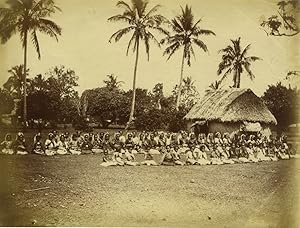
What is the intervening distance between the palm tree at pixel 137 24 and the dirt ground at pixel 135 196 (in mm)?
259

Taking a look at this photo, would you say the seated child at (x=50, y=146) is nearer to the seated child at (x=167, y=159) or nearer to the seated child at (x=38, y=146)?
the seated child at (x=38, y=146)

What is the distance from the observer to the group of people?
6.79 feet

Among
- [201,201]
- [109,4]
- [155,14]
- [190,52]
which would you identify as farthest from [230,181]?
[109,4]

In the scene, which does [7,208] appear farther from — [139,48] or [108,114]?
[139,48]

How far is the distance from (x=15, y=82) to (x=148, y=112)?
554 mm

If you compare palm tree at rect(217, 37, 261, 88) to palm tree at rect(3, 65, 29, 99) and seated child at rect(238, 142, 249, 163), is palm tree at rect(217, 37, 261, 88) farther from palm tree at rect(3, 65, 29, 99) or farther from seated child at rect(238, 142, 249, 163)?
palm tree at rect(3, 65, 29, 99)

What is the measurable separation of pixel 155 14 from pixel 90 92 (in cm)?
42

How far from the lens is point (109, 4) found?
6.78 ft

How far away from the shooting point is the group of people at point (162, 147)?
6.79 ft

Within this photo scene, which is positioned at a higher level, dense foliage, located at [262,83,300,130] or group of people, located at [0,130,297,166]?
dense foliage, located at [262,83,300,130]

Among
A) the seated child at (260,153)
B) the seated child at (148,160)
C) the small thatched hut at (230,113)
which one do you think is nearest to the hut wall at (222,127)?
the small thatched hut at (230,113)

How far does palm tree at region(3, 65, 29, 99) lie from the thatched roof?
690 millimetres

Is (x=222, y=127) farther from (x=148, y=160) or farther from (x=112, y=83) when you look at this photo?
(x=112, y=83)

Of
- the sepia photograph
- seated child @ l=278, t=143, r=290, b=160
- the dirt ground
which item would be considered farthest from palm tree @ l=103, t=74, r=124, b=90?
seated child @ l=278, t=143, r=290, b=160
